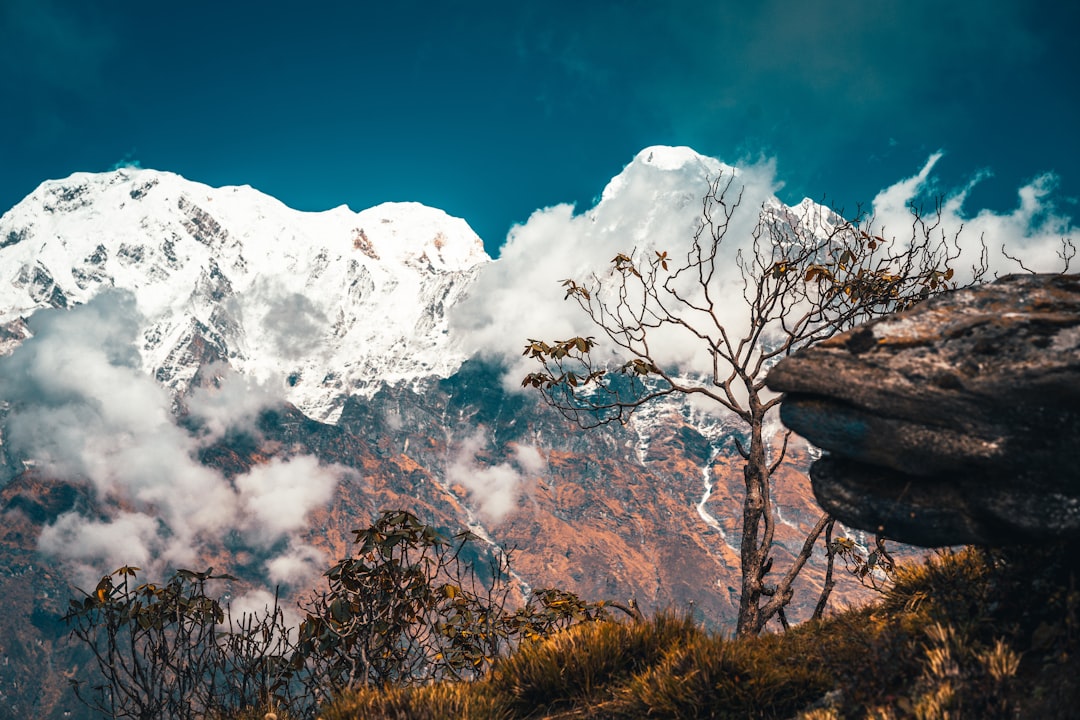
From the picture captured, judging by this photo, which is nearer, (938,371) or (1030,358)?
(1030,358)

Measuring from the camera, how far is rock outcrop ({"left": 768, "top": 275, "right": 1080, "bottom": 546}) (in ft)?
18.2

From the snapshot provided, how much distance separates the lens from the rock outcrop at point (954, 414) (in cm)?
554

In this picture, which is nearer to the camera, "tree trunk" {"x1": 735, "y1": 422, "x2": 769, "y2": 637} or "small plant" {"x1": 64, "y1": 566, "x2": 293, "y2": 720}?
"small plant" {"x1": 64, "y1": 566, "x2": 293, "y2": 720}

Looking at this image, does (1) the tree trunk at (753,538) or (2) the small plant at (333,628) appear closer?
(2) the small plant at (333,628)

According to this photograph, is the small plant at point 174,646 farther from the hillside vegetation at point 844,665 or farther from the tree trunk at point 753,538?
the tree trunk at point 753,538

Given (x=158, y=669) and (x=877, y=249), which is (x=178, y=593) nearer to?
(x=158, y=669)

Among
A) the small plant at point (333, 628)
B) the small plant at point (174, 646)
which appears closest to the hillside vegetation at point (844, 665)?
the small plant at point (333, 628)

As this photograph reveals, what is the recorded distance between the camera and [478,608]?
11.9 metres

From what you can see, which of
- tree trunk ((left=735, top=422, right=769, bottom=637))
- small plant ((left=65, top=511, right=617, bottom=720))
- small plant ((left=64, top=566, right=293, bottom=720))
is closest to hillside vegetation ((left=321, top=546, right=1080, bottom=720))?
small plant ((left=65, top=511, right=617, bottom=720))

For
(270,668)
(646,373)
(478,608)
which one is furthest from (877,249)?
(270,668)

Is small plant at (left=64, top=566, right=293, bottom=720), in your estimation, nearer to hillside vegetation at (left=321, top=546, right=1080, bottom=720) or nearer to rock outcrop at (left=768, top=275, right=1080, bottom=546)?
hillside vegetation at (left=321, top=546, right=1080, bottom=720)

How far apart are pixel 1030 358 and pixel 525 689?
6.29m

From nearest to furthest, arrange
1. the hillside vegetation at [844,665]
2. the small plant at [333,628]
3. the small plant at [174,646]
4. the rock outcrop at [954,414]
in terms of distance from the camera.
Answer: the hillside vegetation at [844,665] < the rock outcrop at [954,414] < the small plant at [174,646] < the small plant at [333,628]

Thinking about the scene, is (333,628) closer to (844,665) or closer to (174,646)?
(174,646)
